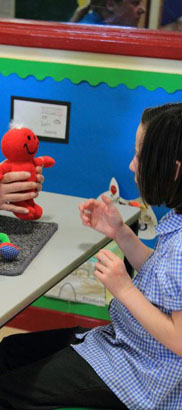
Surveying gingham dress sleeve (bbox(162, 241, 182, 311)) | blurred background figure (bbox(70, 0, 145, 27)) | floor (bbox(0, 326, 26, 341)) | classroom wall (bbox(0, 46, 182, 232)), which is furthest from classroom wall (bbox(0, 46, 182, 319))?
gingham dress sleeve (bbox(162, 241, 182, 311))

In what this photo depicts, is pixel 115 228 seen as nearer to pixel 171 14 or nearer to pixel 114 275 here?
pixel 114 275

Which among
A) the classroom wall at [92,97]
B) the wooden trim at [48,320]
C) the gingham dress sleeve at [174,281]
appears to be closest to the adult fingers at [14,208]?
the gingham dress sleeve at [174,281]

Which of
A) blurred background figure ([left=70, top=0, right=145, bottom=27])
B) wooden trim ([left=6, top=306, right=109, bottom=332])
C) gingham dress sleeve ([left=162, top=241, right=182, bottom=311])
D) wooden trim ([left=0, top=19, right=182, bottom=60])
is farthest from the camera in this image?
wooden trim ([left=6, top=306, right=109, bottom=332])

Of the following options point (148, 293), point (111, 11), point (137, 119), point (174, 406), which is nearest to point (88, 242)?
point (148, 293)

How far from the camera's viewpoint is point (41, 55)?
1.68 m

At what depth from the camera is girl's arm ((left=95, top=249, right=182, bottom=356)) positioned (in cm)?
90

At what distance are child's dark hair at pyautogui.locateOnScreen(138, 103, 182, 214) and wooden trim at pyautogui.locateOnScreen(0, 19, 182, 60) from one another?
0.64m

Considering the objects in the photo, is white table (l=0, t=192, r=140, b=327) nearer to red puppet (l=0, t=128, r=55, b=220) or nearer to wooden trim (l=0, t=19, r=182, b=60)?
red puppet (l=0, t=128, r=55, b=220)

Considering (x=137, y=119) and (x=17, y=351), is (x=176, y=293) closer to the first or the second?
(x=17, y=351)

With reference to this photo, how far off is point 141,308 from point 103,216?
317 mm

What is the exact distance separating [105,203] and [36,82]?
65cm

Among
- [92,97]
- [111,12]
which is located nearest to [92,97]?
[92,97]

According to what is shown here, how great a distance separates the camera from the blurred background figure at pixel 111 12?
5.59 feet

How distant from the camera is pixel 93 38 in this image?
5.28ft
